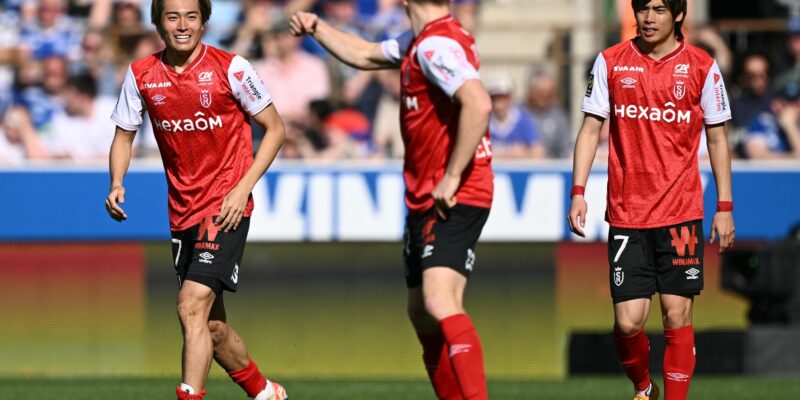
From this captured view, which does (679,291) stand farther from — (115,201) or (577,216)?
(115,201)

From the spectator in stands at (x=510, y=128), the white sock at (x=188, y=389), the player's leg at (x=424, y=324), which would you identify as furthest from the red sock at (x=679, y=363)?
the spectator in stands at (x=510, y=128)

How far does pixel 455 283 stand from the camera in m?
6.32

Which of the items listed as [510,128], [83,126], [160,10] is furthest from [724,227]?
[83,126]

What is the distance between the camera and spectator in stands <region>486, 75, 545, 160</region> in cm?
1253

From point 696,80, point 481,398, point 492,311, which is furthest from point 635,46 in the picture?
point 492,311

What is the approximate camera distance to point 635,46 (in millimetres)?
7258

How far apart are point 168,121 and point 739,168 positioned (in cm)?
660

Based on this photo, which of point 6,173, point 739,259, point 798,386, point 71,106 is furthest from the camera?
point 71,106

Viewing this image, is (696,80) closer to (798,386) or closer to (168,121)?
(168,121)

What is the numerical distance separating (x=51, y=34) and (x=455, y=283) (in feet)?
27.3

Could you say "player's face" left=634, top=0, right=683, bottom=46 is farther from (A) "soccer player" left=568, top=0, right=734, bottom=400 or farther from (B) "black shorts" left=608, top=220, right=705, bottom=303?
(B) "black shorts" left=608, top=220, right=705, bottom=303

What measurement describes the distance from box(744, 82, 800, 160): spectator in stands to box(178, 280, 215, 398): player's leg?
7.10 m

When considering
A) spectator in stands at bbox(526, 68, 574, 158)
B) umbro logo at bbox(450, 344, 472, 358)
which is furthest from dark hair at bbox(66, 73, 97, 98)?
umbro logo at bbox(450, 344, 472, 358)

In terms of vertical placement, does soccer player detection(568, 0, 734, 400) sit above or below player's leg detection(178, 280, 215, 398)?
above
